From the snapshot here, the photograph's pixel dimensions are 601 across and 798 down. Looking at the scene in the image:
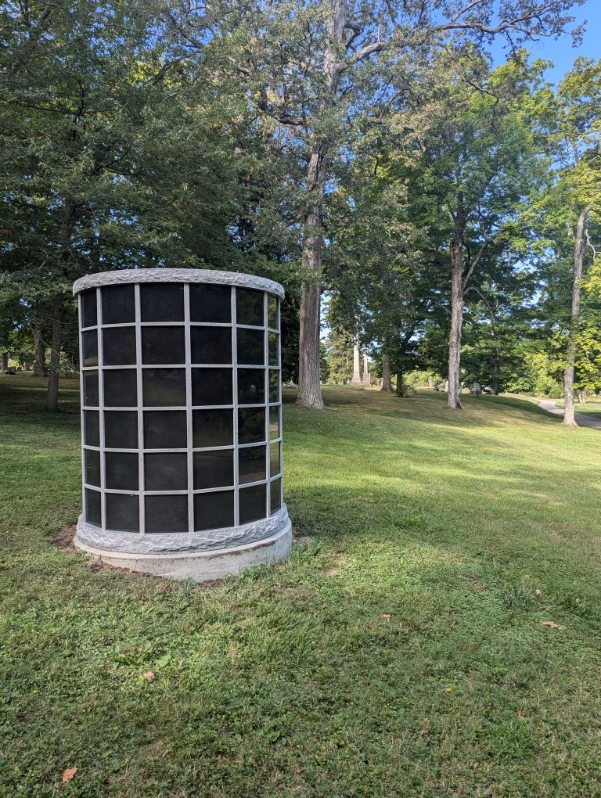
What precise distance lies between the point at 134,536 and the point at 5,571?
0.88 metres

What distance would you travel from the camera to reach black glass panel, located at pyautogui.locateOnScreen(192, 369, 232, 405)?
357 cm

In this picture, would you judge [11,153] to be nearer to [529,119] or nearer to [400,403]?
[400,403]

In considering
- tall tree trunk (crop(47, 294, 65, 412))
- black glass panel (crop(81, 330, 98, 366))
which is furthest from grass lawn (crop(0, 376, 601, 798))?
tall tree trunk (crop(47, 294, 65, 412))

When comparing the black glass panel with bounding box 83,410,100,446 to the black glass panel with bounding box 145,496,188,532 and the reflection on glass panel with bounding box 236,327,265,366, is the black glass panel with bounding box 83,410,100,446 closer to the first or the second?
the black glass panel with bounding box 145,496,188,532

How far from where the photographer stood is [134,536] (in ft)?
11.7

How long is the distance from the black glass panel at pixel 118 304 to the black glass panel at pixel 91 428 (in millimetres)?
723

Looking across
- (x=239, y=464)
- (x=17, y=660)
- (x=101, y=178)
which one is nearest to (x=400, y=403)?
(x=101, y=178)

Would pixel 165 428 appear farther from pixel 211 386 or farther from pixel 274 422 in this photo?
pixel 274 422

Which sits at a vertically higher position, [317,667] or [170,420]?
[170,420]

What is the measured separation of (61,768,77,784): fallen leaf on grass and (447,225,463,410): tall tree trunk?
2037 centimetres

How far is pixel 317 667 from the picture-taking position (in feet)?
8.70

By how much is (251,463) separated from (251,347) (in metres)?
0.90

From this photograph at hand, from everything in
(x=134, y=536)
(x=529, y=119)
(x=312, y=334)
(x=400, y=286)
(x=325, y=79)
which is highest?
(x=529, y=119)

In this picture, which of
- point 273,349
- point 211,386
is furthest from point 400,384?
point 211,386
